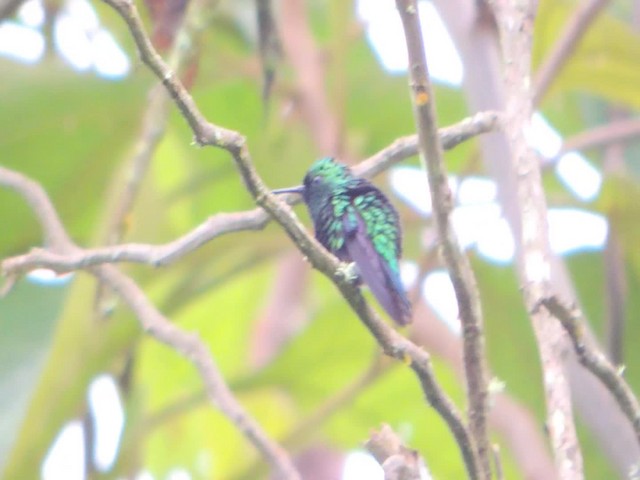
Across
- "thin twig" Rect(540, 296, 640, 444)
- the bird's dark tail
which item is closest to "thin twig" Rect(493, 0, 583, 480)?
"thin twig" Rect(540, 296, 640, 444)

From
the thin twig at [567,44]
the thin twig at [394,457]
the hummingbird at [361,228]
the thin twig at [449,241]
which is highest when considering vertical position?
the thin twig at [567,44]

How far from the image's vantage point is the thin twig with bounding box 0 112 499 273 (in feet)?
4.09

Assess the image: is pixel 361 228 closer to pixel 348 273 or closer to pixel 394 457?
pixel 348 273

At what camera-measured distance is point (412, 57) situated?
3.15 feet

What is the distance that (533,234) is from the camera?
1.08 metres

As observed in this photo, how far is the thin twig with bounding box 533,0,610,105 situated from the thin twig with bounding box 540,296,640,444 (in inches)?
32.1

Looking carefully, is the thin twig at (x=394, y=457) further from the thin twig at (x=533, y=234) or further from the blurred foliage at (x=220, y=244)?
the blurred foliage at (x=220, y=244)

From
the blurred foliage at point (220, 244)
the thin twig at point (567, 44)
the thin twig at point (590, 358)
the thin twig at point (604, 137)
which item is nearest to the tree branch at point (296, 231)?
the thin twig at point (590, 358)

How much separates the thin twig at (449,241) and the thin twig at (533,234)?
0.06 meters

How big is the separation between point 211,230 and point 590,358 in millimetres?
447

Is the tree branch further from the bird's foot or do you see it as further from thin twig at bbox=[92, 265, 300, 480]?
thin twig at bbox=[92, 265, 300, 480]

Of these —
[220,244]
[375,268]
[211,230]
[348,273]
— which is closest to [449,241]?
[348,273]

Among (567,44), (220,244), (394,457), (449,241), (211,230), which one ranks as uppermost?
(220,244)

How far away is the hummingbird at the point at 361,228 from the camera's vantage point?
3.84 feet
